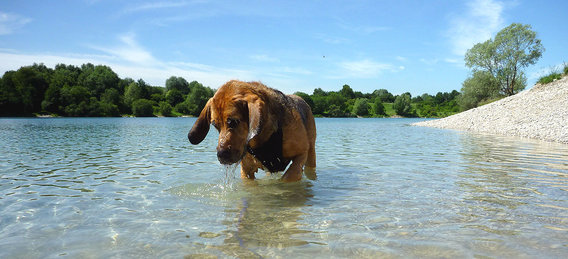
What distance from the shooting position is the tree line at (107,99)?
11381 cm

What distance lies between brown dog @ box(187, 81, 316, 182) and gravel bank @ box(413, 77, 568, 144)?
2020 cm

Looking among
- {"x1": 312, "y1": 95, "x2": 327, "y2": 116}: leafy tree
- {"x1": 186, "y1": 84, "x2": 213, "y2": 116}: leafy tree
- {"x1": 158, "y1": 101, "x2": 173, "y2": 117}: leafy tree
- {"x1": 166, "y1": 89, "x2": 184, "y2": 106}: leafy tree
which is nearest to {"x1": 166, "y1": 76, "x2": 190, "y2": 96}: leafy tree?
{"x1": 166, "y1": 89, "x2": 184, "y2": 106}: leafy tree

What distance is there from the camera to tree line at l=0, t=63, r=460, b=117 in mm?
113812

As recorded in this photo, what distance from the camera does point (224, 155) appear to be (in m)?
4.91

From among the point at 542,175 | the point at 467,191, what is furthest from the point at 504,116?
the point at 467,191

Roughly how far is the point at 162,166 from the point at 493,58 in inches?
2770

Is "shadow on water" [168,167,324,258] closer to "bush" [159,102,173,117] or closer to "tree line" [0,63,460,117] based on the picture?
"tree line" [0,63,460,117]

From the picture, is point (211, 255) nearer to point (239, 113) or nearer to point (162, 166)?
point (239, 113)

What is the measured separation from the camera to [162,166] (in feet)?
34.8

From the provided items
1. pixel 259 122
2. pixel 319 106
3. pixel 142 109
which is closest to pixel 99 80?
pixel 142 109

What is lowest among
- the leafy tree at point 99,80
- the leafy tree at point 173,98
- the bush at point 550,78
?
the bush at point 550,78

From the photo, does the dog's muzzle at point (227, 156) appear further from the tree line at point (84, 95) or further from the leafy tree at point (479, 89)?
the tree line at point (84, 95)

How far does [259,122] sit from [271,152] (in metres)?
1.44

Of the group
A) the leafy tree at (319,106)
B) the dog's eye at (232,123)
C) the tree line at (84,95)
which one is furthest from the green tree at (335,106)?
the dog's eye at (232,123)
